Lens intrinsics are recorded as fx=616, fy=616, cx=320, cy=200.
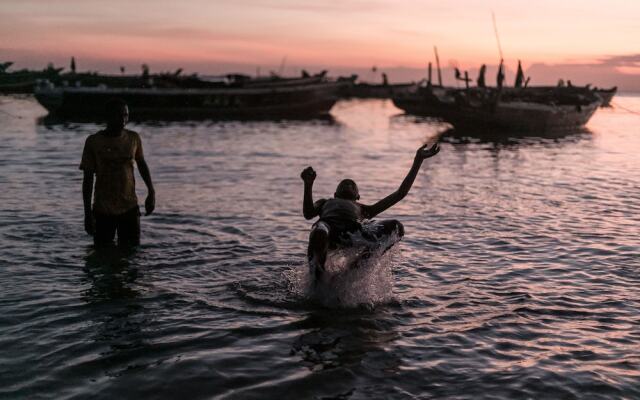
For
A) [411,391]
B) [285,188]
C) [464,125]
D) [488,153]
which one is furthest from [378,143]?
[411,391]

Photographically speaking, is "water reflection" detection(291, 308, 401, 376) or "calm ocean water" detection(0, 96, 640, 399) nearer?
"calm ocean water" detection(0, 96, 640, 399)

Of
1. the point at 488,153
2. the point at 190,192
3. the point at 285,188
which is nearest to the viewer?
the point at 190,192

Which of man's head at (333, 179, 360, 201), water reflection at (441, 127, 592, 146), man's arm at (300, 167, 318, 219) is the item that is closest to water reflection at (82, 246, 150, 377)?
man's arm at (300, 167, 318, 219)

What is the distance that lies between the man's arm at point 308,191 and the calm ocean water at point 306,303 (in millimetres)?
841

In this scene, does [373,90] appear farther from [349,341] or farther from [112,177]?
[349,341]

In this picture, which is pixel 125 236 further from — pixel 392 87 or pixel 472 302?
pixel 392 87

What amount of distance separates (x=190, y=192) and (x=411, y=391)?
445 inches

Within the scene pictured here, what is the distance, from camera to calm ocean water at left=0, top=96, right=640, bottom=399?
504cm

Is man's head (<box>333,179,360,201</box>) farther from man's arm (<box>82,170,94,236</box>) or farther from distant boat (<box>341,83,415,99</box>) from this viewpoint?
distant boat (<box>341,83,415,99</box>)

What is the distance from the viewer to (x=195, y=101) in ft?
153

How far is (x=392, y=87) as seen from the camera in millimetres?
94062

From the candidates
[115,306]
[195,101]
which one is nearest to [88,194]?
[115,306]

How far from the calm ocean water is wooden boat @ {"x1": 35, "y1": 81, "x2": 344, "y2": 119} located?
30179mm

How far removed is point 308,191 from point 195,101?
41732 mm
